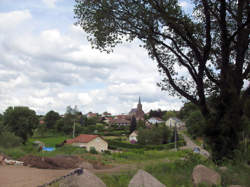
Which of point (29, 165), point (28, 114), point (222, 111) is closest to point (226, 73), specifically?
point (222, 111)

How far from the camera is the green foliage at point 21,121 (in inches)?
2131

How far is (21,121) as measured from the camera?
2138 inches

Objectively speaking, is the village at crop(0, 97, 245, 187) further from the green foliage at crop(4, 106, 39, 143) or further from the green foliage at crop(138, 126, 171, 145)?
the green foliage at crop(4, 106, 39, 143)

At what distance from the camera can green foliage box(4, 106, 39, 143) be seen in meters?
54.1

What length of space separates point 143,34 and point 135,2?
4.56ft

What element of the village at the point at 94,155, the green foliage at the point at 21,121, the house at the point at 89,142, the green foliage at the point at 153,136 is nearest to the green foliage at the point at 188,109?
the village at the point at 94,155

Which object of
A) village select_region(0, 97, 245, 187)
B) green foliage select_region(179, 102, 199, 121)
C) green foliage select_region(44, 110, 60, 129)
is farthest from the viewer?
green foliage select_region(44, 110, 60, 129)

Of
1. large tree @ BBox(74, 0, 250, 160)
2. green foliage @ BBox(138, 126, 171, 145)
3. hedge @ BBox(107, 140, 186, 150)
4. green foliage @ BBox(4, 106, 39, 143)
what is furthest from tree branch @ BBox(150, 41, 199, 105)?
green foliage @ BBox(4, 106, 39, 143)

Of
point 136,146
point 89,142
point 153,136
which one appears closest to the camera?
point 89,142

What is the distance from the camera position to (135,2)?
10539 millimetres

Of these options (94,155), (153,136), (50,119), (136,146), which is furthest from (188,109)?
(94,155)

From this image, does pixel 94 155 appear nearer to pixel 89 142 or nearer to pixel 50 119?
pixel 89 142

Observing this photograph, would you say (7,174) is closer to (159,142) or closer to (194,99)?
(194,99)

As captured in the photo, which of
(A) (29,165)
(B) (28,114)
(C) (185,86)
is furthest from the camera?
(B) (28,114)
